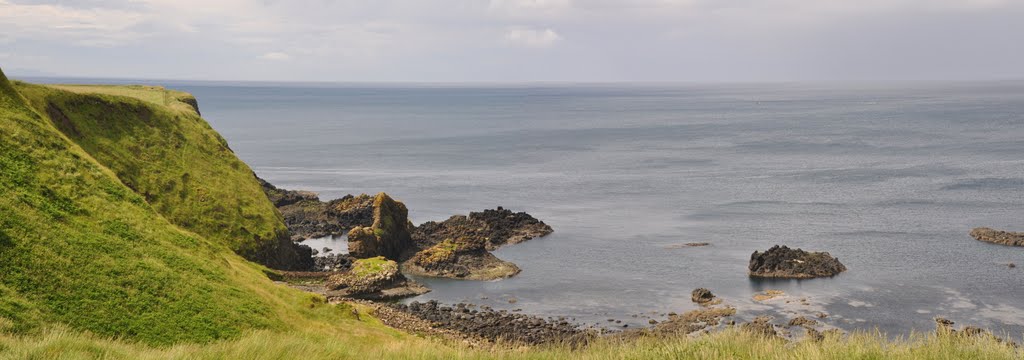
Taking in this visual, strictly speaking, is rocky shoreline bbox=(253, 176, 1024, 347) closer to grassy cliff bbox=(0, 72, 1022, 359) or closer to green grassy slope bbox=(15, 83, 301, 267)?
green grassy slope bbox=(15, 83, 301, 267)

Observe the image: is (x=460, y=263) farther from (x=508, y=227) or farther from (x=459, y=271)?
(x=508, y=227)

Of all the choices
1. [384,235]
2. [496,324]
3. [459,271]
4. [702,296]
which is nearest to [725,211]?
[702,296]

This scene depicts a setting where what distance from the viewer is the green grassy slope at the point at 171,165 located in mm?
61906

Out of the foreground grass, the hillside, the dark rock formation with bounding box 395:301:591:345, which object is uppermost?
the foreground grass

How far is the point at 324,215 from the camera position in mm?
92625

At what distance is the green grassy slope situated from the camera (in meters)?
61.9

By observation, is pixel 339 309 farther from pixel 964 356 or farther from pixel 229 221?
pixel 964 356

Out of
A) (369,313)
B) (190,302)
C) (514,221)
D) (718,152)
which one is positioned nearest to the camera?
(190,302)

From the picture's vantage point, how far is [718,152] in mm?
162625

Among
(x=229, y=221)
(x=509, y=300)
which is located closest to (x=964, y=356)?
(x=509, y=300)

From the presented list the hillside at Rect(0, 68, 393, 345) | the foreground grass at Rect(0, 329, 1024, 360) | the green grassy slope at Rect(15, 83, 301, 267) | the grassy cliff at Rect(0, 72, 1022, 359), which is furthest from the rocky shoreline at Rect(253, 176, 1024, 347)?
the foreground grass at Rect(0, 329, 1024, 360)

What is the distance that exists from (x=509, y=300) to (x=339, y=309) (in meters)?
17.4

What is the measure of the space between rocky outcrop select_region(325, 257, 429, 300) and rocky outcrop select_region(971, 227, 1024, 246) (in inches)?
2033

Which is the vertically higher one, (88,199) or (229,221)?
(88,199)
